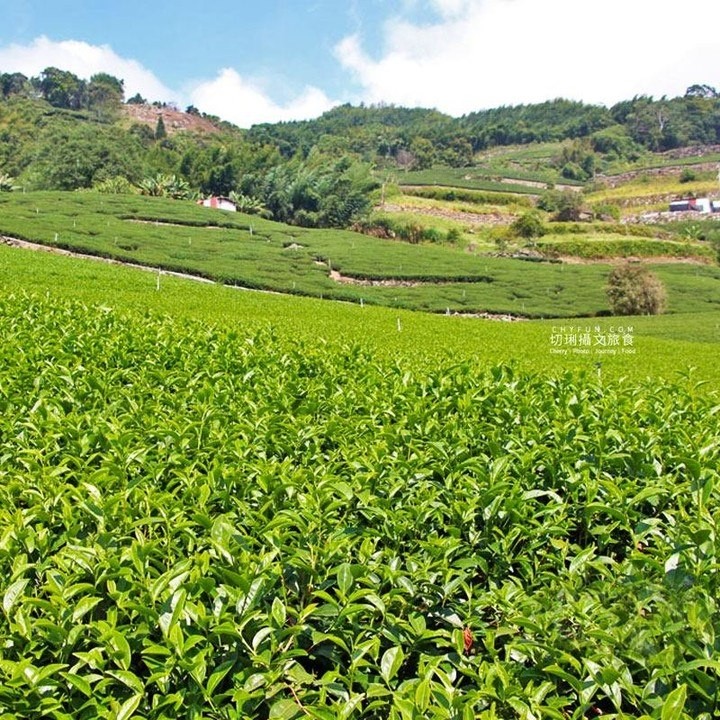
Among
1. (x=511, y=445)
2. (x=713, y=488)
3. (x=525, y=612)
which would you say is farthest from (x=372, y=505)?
(x=713, y=488)

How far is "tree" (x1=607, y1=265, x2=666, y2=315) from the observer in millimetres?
37344

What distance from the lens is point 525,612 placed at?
2.06 m

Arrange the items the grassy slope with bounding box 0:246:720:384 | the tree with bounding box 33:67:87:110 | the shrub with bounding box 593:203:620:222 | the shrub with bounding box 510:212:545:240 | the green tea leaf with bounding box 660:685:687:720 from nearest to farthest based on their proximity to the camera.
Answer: the green tea leaf with bounding box 660:685:687:720, the grassy slope with bounding box 0:246:720:384, the shrub with bounding box 510:212:545:240, the shrub with bounding box 593:203:620:222, the tree with bounding box 33:67:87:110

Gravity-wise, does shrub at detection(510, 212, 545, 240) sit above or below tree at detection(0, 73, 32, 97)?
below

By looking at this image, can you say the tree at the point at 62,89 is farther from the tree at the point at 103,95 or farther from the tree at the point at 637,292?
the tree at the point at 637,292

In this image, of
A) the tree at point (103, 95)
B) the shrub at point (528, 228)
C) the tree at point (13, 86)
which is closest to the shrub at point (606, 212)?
the shrub at point (528, 228)

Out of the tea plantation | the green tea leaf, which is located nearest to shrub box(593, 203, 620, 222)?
the tea plantation

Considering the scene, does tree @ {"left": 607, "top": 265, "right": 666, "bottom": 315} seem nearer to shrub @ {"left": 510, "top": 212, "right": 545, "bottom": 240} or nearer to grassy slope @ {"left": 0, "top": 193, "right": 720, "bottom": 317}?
grassy slope @ {"left": 0, "top": 193, "right": 720, "bottom": 317}

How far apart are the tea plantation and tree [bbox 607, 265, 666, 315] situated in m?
35.7

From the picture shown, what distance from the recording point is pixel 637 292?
37.3 m

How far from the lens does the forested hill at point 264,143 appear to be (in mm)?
74750

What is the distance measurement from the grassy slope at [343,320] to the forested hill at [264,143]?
4795cm

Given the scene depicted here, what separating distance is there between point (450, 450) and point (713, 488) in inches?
45.0

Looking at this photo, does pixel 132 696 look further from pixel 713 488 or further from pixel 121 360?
pixel 121 360
